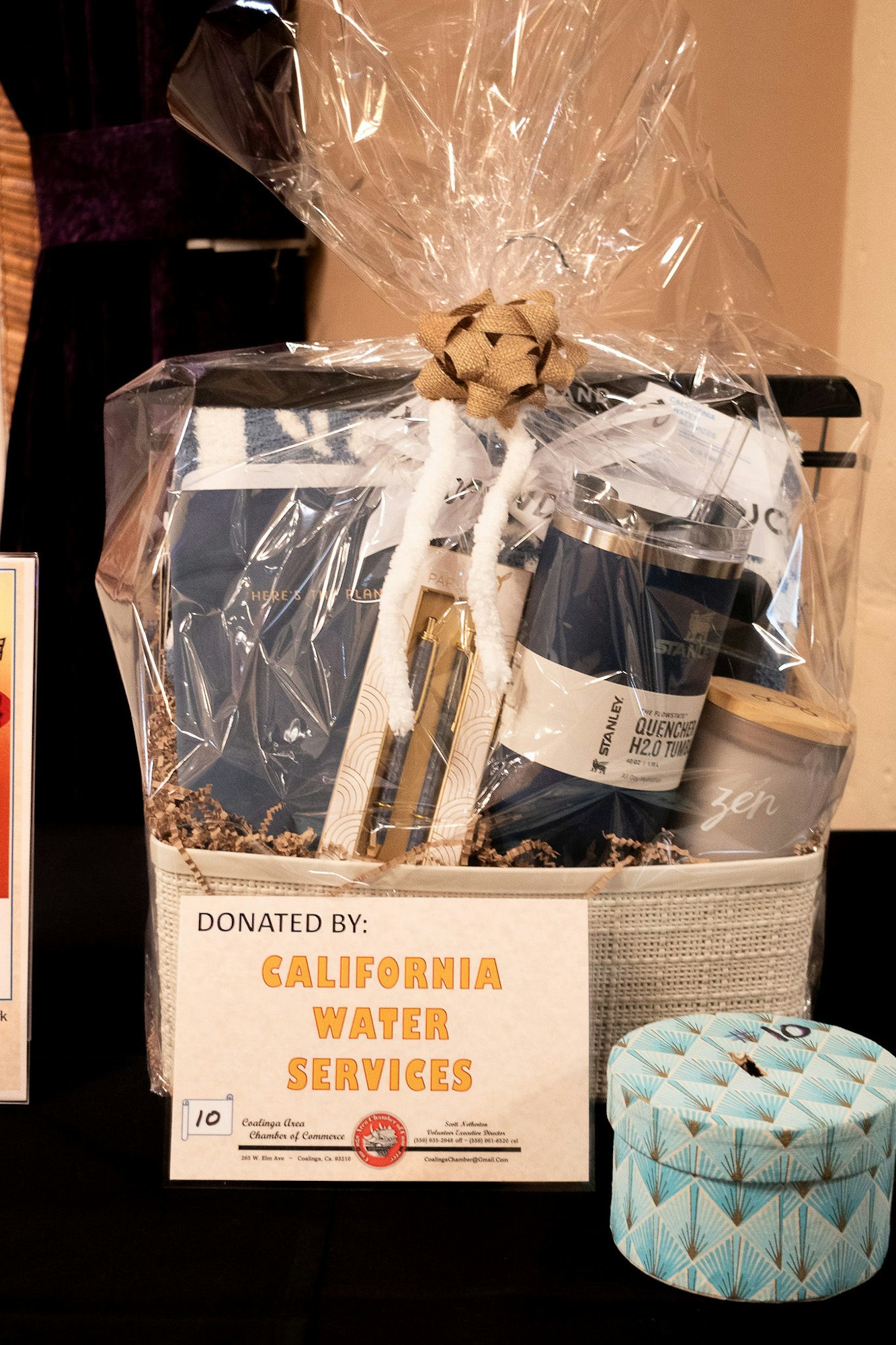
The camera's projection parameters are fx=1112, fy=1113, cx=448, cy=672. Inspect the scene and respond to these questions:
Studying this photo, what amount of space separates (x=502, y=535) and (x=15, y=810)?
13.8 inches

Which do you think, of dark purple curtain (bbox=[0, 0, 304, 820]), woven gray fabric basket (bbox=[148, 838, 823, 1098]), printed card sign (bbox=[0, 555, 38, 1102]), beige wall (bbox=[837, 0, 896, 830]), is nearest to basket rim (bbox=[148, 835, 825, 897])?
woven gray fabric basket (bbox=[148, 838, 823, 1098])

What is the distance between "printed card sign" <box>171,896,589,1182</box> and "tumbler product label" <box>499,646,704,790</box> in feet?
0.27

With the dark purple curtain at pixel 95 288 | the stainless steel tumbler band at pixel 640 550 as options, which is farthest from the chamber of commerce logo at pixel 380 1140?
the dark purple curtain at pixel 95 288

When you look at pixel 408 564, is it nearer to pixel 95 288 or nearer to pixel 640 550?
pixel 640 550

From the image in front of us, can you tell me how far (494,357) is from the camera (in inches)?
25.8

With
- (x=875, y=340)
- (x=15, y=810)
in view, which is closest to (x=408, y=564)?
(x=15, y=810)

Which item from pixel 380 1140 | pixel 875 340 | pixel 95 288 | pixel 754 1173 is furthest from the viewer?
pixel 95 288

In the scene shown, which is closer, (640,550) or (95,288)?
(640,550)

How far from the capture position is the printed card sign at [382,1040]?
1.98 ft

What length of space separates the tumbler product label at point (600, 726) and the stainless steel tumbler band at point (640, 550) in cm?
7

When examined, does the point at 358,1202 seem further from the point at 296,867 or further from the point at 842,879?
the point at 842,879

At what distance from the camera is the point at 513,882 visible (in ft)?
2.08

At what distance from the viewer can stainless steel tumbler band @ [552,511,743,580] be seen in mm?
619

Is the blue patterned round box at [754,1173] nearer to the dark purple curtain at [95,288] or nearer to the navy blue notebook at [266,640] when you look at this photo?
the navy blue notebook at [266,640]
